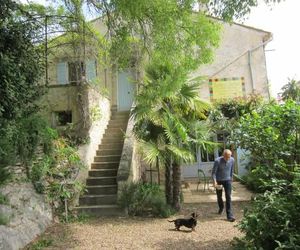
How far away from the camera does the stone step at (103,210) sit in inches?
417

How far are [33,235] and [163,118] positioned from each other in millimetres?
4567

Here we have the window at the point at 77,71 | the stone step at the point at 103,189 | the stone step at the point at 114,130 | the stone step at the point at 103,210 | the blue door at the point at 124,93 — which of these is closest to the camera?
the stone step at the point at 103,210

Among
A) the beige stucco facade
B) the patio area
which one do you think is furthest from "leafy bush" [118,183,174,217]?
the beige stucco facade

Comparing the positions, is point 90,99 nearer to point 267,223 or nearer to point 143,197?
point 143,197

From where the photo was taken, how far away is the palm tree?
10.4 metres

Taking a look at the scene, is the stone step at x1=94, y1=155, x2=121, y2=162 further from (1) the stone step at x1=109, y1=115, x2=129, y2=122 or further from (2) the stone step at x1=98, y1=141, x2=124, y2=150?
(1) the stone step at x1=109, y1=115, x2=129, y2=122

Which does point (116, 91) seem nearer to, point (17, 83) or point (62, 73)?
point (62, 73)

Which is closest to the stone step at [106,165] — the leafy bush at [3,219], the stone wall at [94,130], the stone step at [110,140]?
the stone wall at [94,130]

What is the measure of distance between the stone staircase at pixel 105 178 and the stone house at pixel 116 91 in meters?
0.03

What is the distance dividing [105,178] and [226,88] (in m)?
9.09

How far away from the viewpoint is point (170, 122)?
1066 cm

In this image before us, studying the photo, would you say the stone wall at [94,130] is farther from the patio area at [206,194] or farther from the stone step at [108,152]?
the patio area at [206,194]

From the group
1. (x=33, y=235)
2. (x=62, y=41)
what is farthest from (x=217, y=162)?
(x=62, y=41)

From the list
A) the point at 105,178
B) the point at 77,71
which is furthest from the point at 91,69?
the point at 105,178
